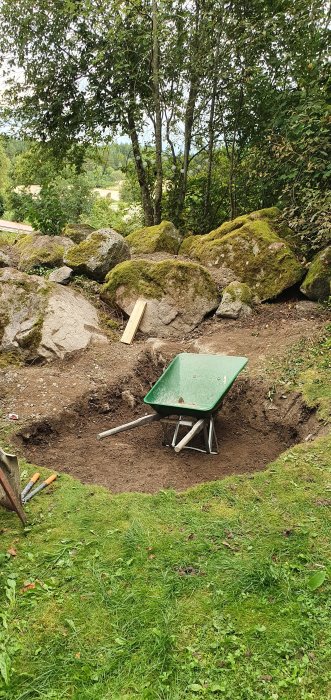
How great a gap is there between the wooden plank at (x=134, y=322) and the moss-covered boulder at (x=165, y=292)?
10 centimetres

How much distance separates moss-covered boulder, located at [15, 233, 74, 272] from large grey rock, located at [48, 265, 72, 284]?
2.20 ft

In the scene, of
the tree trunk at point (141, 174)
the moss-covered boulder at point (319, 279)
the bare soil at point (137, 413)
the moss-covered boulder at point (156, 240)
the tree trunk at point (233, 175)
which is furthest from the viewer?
the tree trunk at point (141, 174)

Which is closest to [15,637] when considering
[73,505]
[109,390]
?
[73,505]

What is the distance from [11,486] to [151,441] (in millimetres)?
2009

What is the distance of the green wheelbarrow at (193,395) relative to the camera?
163 inches

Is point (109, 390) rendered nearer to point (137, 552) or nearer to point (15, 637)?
Answer: point (137, 552)

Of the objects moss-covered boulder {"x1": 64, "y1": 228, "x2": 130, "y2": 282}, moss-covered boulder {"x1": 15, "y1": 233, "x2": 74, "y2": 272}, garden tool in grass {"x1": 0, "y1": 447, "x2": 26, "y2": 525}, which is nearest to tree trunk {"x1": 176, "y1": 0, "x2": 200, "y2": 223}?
moss-covered boulder {"x1": 15, "y1": 233, "x2": 74, "y2": 272}

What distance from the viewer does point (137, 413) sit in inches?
201

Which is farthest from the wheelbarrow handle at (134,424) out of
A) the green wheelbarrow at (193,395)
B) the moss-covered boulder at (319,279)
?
the moss-covered boulder at (319,279)

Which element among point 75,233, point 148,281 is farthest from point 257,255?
point 75,233

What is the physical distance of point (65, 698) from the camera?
1.90 meters

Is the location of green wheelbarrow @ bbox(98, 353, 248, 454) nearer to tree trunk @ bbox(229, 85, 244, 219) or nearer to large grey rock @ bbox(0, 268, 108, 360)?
large grey rock @ bbox(0, 268, 108, 360)

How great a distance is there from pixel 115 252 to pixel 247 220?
7.65 ft

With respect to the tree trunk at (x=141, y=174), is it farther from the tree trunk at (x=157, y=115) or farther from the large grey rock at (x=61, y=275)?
the large grey rock at (x=61, y=275)
